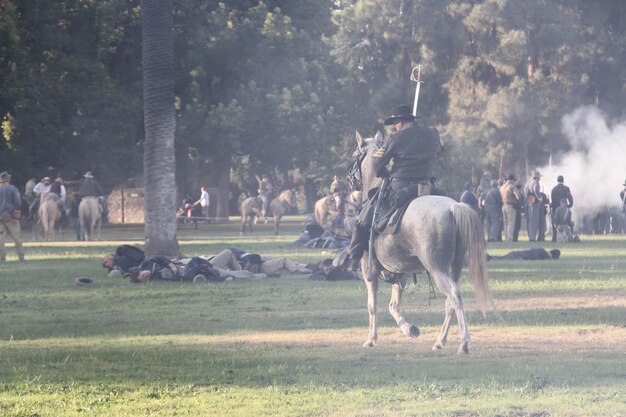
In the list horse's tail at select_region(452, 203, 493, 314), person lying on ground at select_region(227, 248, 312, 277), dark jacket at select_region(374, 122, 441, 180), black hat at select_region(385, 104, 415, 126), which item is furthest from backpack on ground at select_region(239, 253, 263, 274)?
horse's tail at select_region(452, 203, 493, 314)

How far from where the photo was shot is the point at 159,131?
3250 centimetres

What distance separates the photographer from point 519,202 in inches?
1774

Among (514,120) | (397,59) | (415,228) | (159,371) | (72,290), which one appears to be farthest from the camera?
(397,59)

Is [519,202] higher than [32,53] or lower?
lower

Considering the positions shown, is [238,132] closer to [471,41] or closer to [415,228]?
[471,41]

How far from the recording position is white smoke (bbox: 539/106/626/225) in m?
54.0

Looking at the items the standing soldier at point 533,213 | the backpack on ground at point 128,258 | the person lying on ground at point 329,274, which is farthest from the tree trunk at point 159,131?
the standing soldier at point 533,213

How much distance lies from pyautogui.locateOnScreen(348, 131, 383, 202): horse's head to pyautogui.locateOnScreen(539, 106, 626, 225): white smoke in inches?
1501

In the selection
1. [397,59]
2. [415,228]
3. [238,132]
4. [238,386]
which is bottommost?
[238,386]

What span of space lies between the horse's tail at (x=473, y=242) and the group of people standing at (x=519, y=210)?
30.1m

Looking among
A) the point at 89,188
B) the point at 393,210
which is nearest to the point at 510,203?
the point at 89,188

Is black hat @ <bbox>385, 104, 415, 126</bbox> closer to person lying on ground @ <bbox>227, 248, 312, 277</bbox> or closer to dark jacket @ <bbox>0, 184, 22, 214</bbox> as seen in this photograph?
person lying on ground @ <bbox>227, 248, 312, 277</bbox>

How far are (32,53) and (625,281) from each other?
3838 cm

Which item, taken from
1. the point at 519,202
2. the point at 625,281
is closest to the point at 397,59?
the point at 519,202
